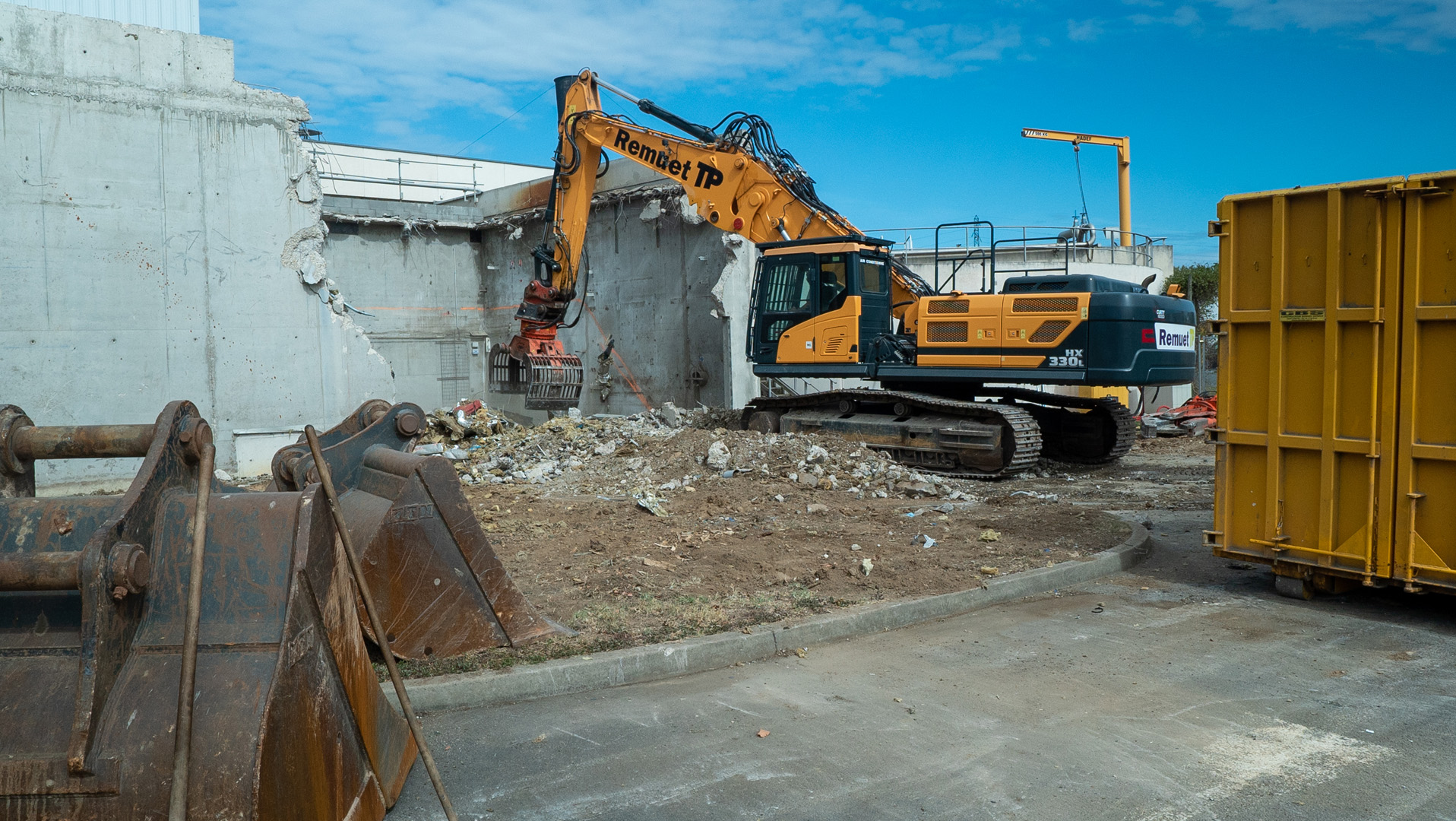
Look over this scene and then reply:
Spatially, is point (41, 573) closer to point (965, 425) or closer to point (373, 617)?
point (373, 617)

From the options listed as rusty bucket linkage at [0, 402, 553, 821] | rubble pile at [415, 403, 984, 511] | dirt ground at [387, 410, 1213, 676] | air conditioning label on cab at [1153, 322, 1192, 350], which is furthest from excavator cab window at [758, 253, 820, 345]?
rusty bucket linkage at [0, 402, 553, 821]

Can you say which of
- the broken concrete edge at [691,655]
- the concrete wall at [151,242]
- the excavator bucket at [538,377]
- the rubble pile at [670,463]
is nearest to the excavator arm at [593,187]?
the excavator bucket at [538,377]

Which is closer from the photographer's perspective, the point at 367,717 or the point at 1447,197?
the point at 367,717

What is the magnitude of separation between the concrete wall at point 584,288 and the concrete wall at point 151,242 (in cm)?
564

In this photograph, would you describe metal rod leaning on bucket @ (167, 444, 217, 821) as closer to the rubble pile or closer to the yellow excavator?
the rubble pile

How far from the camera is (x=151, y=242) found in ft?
38.9

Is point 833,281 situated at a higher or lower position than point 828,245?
lower

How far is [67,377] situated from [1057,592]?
11023 millimetres

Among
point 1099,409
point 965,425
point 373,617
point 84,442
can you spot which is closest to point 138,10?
point 84,442

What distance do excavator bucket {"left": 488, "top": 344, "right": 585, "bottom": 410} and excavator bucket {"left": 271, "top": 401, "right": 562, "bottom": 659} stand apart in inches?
355

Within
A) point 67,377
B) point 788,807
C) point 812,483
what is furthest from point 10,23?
point 788,807

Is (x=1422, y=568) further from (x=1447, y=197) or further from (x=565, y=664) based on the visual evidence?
(x=565, y=664)

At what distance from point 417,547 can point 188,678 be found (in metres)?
2.27

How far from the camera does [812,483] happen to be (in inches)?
450
